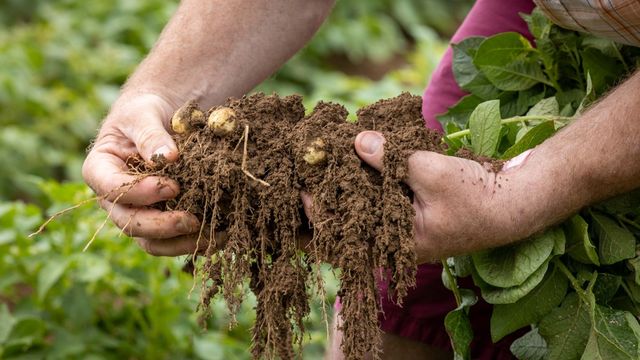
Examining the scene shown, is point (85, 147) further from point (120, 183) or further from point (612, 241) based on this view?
point (612, 241)

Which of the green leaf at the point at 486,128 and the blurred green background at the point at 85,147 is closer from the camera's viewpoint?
the green leaf at the point at 486,128

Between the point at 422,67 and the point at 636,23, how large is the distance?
12.0 ft

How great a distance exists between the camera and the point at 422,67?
550 centimetres

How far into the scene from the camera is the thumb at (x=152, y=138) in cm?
200

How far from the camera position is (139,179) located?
1.97 metres

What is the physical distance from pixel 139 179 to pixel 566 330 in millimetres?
961

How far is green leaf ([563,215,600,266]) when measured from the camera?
194cm

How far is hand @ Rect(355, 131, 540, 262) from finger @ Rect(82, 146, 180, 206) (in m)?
0.42

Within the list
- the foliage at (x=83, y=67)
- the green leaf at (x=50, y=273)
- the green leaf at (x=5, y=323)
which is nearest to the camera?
the green leaf at (x=5, y=323)

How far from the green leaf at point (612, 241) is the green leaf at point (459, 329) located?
0.32 metres

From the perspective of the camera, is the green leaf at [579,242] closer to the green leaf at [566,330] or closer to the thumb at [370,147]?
the green leaf at [566,330]

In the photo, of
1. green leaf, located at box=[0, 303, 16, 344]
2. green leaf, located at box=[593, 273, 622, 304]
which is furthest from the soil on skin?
green leaf, located at box=[0, 303, 16, 344]

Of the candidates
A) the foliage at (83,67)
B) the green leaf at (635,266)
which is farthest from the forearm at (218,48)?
the foliage at (83,67)

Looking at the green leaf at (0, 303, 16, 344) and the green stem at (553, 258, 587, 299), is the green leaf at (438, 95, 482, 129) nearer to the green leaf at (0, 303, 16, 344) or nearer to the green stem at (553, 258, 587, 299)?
the green stem at (553, 258, 587, 299)
